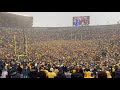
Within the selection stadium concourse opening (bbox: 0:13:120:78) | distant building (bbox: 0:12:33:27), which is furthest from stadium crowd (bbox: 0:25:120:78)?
distant building (bbox: 0:12:33:27)

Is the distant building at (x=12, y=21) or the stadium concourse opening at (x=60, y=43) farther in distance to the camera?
the distant building at (x=12, y=21)

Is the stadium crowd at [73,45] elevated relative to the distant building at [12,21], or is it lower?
lower

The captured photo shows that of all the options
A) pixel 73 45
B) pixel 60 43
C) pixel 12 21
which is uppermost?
pixel 12 21

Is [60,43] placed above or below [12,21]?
below

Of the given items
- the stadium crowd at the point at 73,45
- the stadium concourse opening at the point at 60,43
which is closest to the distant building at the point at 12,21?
the stadium concourse opening at the point at 60,43

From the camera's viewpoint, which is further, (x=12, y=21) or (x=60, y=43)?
(x=12, y=21)

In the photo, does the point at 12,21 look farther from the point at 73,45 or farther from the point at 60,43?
the point at 73,45

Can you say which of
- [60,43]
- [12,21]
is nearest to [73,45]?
[60,43]

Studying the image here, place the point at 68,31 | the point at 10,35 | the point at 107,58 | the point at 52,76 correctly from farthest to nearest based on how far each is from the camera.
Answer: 1. the point at 68,31
2. the point at 10,35
3. the point at 107,58
4. the point at 52,76

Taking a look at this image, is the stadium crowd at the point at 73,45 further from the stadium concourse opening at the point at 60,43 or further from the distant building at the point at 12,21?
the distant building at the point at 12,21
